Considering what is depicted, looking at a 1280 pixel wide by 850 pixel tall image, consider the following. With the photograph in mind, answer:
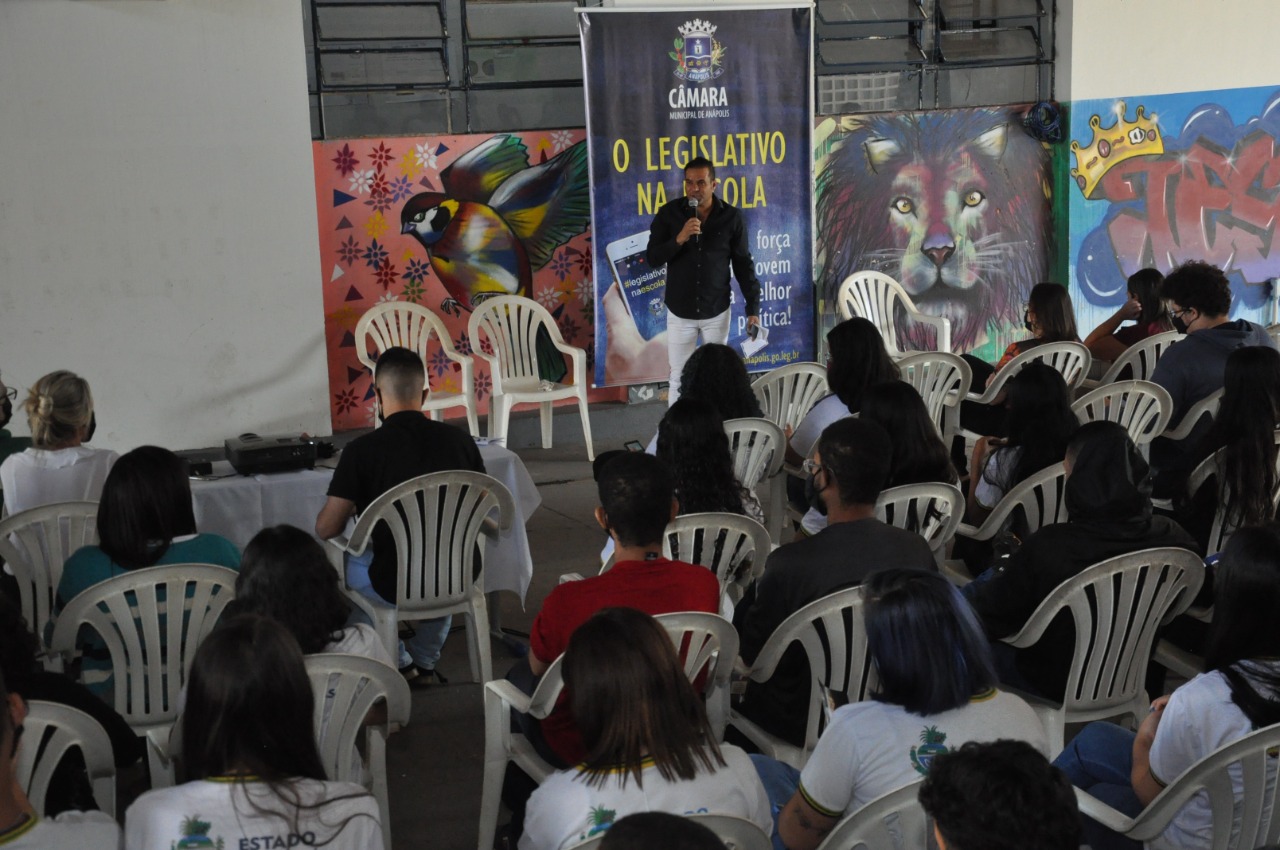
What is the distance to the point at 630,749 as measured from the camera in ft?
7.39

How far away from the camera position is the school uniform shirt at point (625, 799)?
225cm

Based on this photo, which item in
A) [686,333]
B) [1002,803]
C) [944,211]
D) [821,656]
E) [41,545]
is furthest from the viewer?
[944,211]

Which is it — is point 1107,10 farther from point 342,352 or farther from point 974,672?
point 974,672

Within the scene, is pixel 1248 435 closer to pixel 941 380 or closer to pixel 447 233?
pixel 941 380

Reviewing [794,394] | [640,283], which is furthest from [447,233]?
[794,394]

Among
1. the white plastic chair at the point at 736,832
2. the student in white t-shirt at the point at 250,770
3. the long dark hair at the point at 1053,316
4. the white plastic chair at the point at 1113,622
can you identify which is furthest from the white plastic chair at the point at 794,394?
the student in white t-shirt at the point at 250,770

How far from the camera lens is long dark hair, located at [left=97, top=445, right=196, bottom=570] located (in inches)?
137

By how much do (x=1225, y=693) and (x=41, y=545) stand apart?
336 cm

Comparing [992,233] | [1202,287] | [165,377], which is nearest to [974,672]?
[1202,287]

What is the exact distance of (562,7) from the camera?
31.9ft

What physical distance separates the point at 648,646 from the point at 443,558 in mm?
2185

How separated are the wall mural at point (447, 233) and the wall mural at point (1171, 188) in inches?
150

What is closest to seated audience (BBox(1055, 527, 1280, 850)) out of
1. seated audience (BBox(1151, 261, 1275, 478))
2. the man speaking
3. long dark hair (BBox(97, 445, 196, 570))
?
long dark hair (BBox(97, 445, 196, 570))

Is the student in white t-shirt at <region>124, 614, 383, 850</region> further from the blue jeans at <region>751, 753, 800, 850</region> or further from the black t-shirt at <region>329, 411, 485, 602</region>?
the black t-shirt at <region>329, 411, 485, 602</region>
